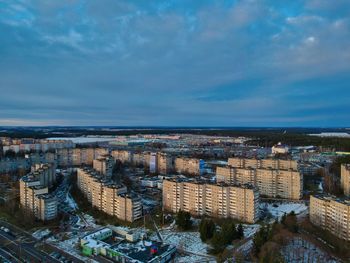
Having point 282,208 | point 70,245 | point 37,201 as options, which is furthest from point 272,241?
point 37,201

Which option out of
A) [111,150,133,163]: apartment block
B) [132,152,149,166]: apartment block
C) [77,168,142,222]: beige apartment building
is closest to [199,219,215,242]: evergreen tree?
[77,168,142,222]: beige apartment building

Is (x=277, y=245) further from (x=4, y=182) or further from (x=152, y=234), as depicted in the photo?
(x=4, y=182)

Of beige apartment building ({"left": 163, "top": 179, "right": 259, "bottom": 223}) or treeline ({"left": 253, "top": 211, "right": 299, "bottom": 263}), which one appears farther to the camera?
beige apartment building ({"left": 163, "top": 179, "right": 259, "bottom": 223})

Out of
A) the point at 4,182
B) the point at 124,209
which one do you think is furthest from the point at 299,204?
the point at 4,182

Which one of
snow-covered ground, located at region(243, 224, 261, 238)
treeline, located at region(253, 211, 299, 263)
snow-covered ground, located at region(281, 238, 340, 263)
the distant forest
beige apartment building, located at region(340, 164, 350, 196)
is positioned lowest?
snow-covered ground, located at region(243, 224, 261, 238)

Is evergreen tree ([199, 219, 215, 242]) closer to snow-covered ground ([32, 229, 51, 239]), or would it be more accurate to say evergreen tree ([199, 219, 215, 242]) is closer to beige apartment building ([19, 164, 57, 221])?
snow-covered ground ([32, 229, 51, 239])
